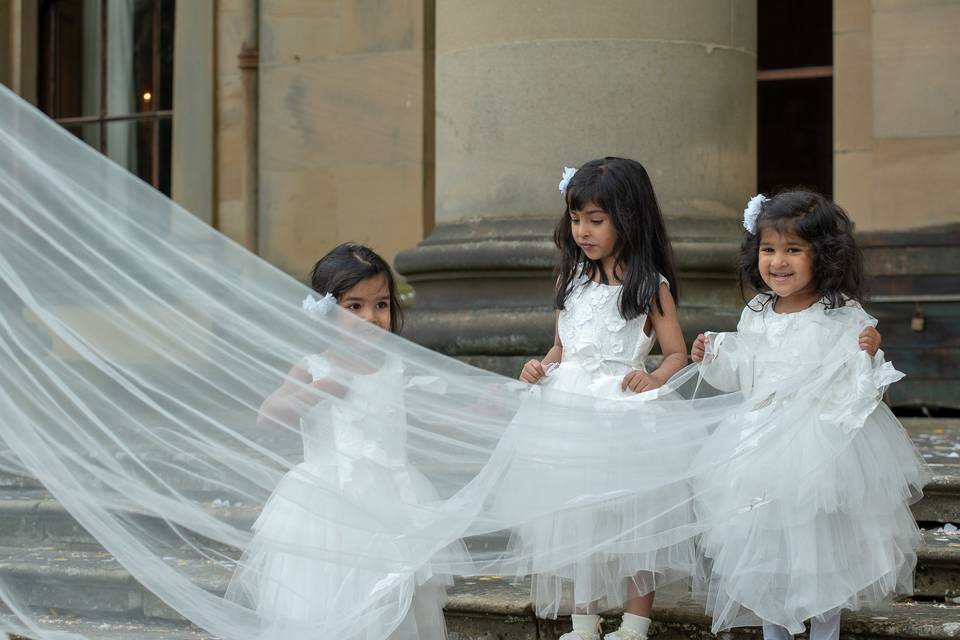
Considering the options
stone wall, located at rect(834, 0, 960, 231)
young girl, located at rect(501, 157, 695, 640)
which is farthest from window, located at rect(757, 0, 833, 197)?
young girl, located at rect(501, 157, 695, 640)

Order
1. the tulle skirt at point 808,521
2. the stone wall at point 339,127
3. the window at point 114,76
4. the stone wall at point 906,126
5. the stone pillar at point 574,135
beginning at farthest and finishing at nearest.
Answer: the window at point 114,76 → the stone wall at point 339,127 → the stone wall at point 906,126 → the stone pillar at point 574,135 → the tulle skirt at point 808,521

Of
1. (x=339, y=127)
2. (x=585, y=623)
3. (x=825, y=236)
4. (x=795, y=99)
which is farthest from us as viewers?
(x=795, y=99)

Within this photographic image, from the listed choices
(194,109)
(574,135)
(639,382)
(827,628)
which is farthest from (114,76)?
(827,628)

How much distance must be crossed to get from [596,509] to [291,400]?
35.5 inches

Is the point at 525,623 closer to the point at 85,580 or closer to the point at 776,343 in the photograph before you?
the point at 776,343

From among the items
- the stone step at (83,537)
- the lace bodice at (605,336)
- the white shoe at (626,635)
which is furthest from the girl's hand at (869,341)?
the white shoe at (626,635)

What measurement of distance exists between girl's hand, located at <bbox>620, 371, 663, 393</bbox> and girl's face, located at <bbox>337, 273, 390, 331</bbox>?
0.72 metres

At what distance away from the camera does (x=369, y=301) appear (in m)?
4.33

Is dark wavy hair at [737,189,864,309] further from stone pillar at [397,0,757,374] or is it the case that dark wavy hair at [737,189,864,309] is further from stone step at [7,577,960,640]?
stone pillar at [397,0,757,374]

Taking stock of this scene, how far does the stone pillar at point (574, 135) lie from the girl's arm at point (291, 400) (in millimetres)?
2288

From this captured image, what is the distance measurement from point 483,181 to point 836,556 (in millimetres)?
3136

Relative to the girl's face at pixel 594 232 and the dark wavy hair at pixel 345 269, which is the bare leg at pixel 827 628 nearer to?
the girl's face at pixel 594 232

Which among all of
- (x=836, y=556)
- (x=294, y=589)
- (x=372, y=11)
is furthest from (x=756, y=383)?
(x=372, y=11)

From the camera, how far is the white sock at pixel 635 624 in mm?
4184
